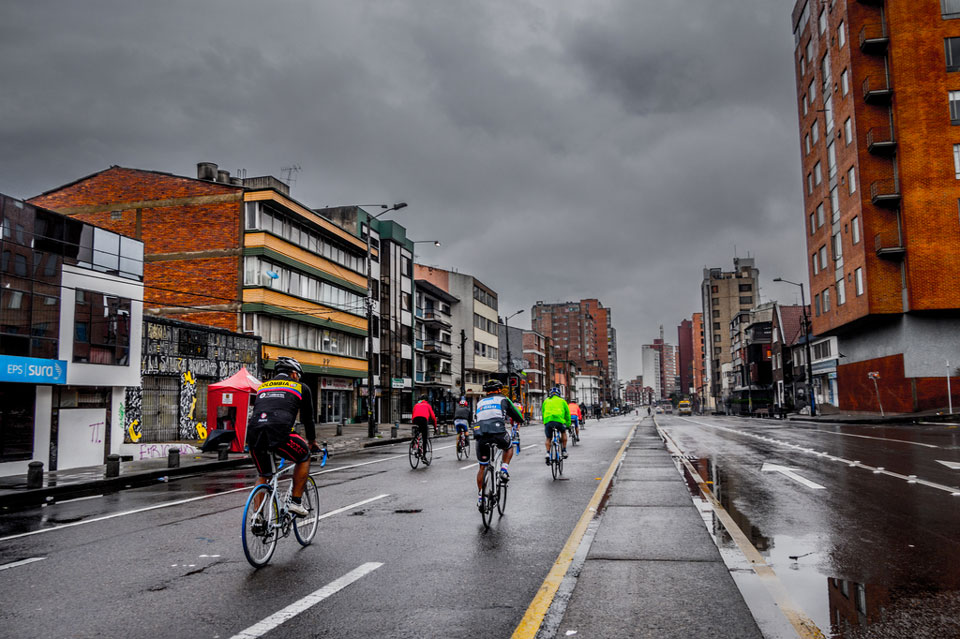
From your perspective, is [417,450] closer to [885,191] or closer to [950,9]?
[885,191]

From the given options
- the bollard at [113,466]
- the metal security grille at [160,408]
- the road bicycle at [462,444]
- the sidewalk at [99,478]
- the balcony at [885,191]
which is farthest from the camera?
the balcony at [885,191]

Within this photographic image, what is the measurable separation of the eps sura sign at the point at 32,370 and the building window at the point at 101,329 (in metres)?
Answer: 1.37

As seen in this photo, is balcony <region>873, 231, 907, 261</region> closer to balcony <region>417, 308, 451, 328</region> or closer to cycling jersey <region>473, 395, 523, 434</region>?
balcony <region>417, 308, 451, 328</region>

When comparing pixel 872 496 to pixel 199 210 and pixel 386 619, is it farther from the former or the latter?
pixel 199 210

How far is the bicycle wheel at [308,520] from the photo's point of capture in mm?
7207

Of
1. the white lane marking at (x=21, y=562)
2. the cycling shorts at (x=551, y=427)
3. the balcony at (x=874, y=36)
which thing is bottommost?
the white lane marking at (x=21, y=562)

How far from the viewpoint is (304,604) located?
503 cm

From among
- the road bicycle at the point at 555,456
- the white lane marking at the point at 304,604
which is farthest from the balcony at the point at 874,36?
the white lane marking at the point at 304,604

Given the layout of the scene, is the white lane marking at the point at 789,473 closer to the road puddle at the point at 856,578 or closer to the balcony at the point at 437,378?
the road puddle at the point at 856,578

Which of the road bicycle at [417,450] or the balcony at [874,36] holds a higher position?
the balcony at [874,36]

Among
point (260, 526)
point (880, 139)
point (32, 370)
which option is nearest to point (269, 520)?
point (260, 526)

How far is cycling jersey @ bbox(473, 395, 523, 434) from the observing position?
8.77 meters

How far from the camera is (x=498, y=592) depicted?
5.25 m

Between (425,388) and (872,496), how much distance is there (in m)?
57.0
